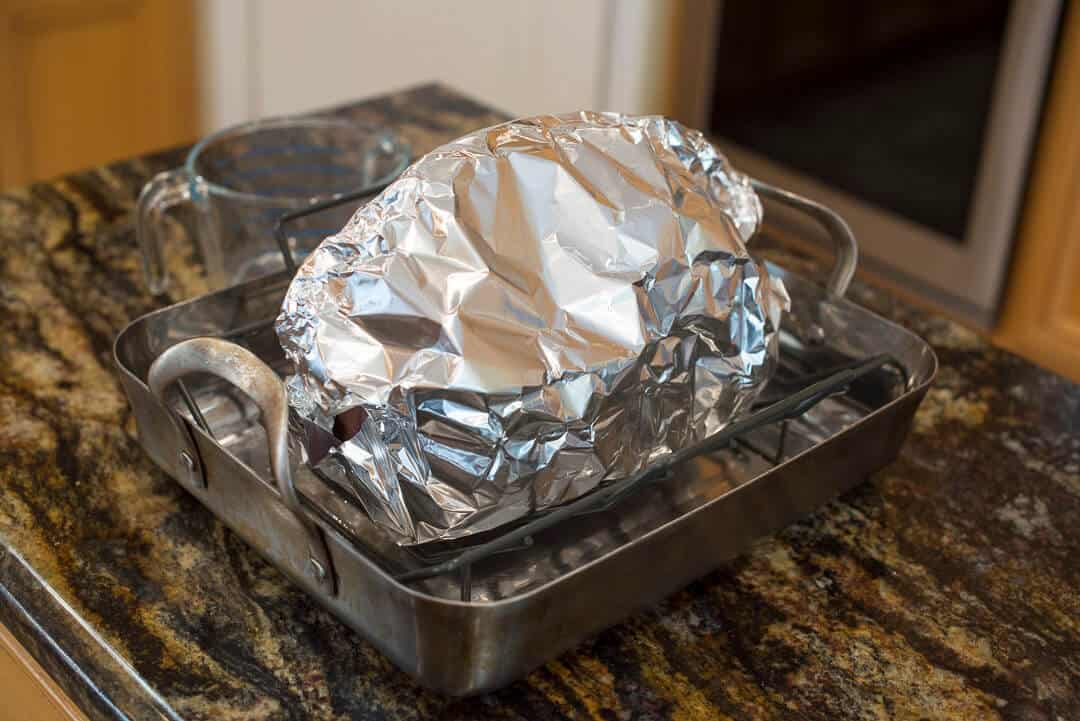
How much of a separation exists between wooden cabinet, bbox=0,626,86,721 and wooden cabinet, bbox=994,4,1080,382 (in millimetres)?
1342

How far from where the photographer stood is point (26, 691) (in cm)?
66

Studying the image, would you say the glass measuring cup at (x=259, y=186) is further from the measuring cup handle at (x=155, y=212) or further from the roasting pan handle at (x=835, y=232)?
the roasting pan handle at (x=835, y=232)

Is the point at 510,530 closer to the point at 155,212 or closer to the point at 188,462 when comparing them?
→ the point at 188,462

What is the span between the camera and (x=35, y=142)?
2.01 meters

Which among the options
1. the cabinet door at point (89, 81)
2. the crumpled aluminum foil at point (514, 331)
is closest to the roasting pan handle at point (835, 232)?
the crumpled aluminum foil at point (514, 331)

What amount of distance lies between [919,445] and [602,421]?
0.91 feet

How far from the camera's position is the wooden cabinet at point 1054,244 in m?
1.50

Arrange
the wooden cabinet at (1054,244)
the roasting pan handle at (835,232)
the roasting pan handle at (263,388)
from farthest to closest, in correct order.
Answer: the wooden cabinet at (1054,244)
the roasting pan handle at (835,232)
the roasting pan handle at (263,388)

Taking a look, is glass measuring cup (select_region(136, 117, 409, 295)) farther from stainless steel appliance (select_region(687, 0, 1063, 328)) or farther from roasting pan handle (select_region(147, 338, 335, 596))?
stainless steel appliance (select_region(687, 0, 1063, 328))

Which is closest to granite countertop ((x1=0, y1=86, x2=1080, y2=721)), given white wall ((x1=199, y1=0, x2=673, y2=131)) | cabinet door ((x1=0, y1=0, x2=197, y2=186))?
white wall ((x1=199, y1=0, x2=673, y2=131))

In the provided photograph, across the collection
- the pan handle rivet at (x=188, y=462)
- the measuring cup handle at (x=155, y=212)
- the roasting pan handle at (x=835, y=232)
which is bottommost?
the pan handle rivet at (x=188, y=462)

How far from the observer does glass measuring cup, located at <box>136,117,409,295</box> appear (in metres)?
0.80

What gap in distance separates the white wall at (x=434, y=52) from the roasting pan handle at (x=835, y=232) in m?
1.01

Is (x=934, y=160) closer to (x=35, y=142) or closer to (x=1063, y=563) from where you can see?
(x=1063, y=563)
